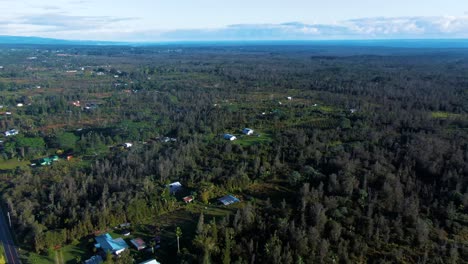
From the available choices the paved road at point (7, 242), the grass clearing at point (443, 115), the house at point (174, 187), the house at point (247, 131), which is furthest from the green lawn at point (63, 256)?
the grass clearing at point (443, 115)

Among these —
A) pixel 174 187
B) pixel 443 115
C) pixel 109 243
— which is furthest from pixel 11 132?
pixel 443 115

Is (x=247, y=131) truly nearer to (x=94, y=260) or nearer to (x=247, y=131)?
(x=247, y=131)

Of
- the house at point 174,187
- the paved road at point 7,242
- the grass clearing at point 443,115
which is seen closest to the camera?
the paved road at point 7,242

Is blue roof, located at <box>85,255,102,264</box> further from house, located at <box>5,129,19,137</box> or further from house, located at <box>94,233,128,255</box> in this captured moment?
house, located at <box>5,129,19,137</box>

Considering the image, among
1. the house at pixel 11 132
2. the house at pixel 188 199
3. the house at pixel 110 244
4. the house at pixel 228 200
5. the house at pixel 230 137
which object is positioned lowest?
the house at pixel 110 244

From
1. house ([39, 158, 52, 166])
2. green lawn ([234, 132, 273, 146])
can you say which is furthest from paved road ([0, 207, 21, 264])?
green lawn ([234, 132, 273, 146])

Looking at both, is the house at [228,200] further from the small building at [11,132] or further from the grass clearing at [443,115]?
the grass clearing at [443,115]
